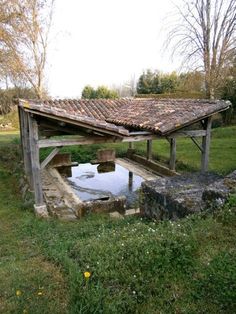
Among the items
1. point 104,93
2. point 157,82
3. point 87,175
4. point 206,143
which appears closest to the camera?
point 206,143

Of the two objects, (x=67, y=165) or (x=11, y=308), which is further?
(x=67, y=165)

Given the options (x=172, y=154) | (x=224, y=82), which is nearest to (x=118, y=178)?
(x=172, y=154)

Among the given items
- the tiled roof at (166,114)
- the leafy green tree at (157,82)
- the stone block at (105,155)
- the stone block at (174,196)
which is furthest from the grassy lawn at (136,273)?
the leafy green tree at (157,82)

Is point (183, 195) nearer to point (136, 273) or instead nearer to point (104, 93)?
point (136, 273)

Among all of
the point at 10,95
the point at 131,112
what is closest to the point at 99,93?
the point at 10,95

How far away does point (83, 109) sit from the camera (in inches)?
379

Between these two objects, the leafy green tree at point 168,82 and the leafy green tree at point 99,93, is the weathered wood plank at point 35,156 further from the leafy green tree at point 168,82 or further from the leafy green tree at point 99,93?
the leafy green tree at point 168,82

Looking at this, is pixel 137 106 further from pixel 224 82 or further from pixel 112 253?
pixel 224 82

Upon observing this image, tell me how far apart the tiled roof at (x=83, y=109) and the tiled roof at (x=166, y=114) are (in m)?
0.58

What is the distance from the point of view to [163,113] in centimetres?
840

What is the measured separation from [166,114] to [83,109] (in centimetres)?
313

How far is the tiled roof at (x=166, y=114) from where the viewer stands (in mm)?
7426

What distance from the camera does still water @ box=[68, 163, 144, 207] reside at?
921 cm

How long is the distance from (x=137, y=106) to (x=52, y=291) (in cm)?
839
